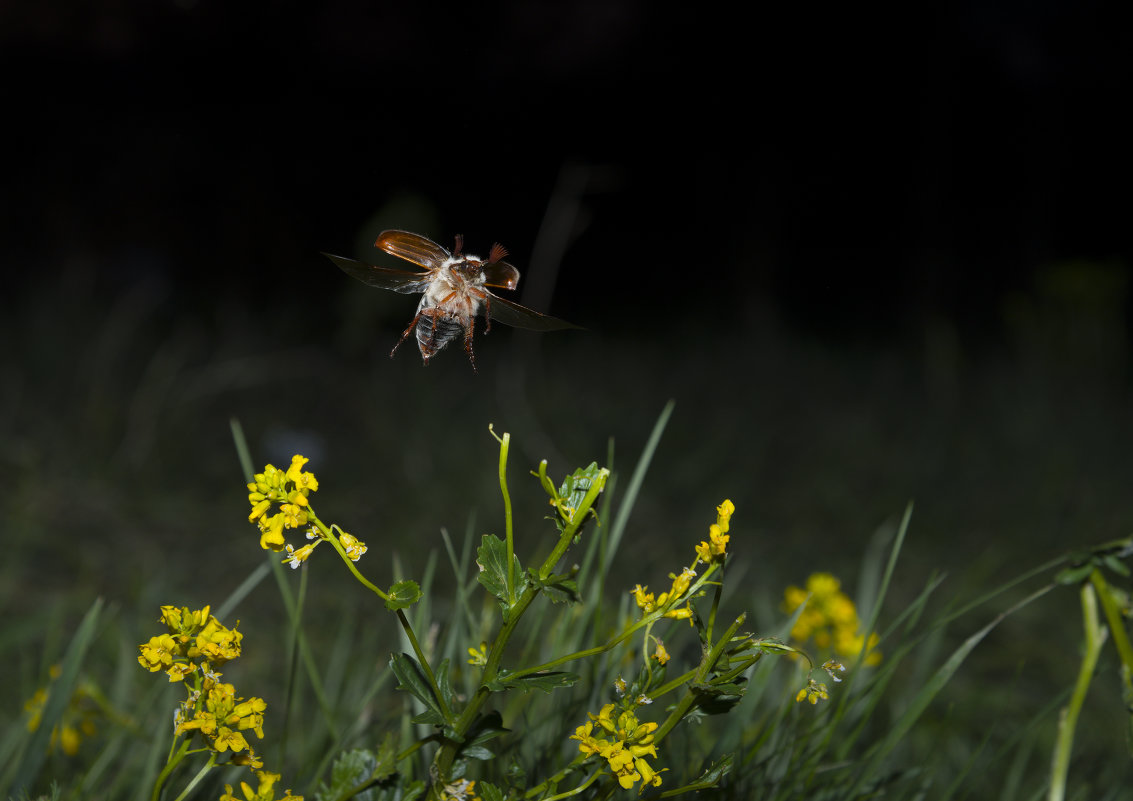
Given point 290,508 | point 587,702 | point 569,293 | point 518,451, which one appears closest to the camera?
point 290,508

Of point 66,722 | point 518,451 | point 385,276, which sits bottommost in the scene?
point 66,722

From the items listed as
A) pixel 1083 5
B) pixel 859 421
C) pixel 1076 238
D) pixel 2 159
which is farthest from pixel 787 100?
pixel 2 159

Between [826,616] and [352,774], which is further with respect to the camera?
[826,616]

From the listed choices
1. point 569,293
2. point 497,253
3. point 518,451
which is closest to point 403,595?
point 497,253

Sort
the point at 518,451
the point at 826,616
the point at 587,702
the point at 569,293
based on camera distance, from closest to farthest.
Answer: the point at 587,702
the point at 826,616
the point at 518,451
the point at 569,293

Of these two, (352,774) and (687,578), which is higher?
(687,578)

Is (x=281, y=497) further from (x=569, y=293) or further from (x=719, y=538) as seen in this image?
(x=569, y=293)
